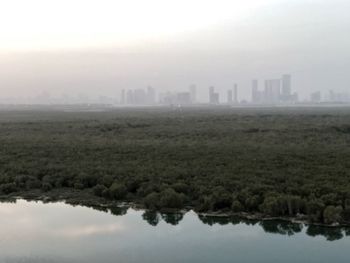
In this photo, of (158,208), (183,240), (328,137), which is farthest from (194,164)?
(328,137)

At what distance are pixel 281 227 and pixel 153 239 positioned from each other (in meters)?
4.62

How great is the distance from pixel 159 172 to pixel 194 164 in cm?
295

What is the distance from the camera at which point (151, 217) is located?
65.8 ft

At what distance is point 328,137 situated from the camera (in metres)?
44.1

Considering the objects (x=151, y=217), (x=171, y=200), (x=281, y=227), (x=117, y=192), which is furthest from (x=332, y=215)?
(x=117, y=192)

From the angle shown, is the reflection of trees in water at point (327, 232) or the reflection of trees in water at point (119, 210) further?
the reflection of trees in water at point (119, 210)

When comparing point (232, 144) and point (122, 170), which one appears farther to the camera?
point (232, 144)

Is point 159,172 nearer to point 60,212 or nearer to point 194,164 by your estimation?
point 194,164

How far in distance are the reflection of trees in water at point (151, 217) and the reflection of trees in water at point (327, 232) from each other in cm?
553

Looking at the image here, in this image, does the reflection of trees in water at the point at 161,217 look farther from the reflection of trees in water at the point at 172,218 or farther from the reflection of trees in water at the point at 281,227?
the reflection of trees in water at the point at 281,227

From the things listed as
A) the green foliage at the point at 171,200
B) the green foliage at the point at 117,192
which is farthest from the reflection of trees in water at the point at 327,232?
the green foliage at the point at 117,192

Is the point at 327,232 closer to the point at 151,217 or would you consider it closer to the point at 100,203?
the point at 151,217

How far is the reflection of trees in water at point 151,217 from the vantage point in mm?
19558

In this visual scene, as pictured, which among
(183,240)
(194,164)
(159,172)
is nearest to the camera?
(183,240)
